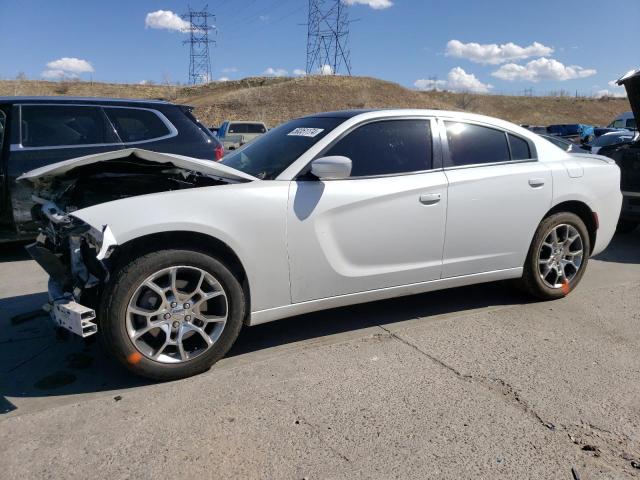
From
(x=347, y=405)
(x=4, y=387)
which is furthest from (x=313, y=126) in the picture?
(x=4, y=387)

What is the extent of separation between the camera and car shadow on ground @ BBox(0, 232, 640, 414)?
320 centimetres

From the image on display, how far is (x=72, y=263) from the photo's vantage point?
3135 mm

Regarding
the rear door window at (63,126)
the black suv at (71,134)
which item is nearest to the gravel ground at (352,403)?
the black suv at (71,134)

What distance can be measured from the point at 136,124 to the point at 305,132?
350cm

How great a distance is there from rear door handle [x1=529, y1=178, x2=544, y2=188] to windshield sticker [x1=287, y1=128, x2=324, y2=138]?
1826 mm

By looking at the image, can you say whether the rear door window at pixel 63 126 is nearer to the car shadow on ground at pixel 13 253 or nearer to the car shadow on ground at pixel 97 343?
the car shadow on ground at pixel 13 253

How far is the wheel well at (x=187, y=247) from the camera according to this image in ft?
10.1

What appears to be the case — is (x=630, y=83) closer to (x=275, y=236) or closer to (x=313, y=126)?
(x=313, y=126)

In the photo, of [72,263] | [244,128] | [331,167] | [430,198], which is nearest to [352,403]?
[331,167]

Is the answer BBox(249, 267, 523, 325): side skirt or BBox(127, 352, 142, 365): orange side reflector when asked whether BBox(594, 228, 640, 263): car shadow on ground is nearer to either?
BBox(249, 267, 523, 325): side skirt

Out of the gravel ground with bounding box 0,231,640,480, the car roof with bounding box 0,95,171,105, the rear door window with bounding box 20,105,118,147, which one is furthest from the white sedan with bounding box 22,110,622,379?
the car roof with bounding box 0,95,171,105

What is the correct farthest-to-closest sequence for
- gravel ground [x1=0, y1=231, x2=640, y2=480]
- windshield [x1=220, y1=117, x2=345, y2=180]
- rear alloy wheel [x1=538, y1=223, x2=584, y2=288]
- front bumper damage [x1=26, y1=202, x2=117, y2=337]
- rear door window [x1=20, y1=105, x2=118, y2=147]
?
rear door window [x1=20, y1=105, x2=118, y2=147]
rear alloy wheel [x1=538, y1=223, x2=584, y2=288]
windshield [x1=220, y1=117, x2=345, y2=180]
front bumper damage [x1=26, y1=202, x2=117, y2=337]
gravel ground [x1=0, y1=231, x2=640, y2=480]

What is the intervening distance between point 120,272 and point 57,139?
4056mm

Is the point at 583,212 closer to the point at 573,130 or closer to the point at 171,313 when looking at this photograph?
the point at 171,313
